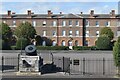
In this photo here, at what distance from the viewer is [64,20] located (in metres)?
70.2

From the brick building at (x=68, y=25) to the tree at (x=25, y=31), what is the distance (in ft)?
17.6

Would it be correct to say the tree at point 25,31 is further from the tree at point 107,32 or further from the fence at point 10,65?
the fence at point 10,65

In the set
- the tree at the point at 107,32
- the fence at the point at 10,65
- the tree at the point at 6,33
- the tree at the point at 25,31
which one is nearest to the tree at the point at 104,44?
the tree at the point at 107,32

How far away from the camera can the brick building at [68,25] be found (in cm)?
7019

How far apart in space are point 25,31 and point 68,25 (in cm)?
1008

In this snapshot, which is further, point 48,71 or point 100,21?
point 100,21

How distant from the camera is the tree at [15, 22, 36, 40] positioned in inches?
2530

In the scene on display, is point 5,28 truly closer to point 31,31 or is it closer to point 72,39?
point 31,31

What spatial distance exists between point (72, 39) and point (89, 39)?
129 inches

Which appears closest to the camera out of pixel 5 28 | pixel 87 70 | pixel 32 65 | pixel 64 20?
pixel 32 65

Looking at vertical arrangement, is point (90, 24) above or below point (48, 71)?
above

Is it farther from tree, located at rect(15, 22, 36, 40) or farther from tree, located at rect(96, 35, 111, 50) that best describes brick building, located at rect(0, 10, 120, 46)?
tree, located at rect(96, 35, 111, 50)

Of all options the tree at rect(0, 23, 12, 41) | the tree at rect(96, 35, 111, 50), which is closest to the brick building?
the tree at rect(0, 23, 12, 41)

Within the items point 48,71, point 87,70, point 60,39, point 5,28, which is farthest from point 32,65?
point 60,39
